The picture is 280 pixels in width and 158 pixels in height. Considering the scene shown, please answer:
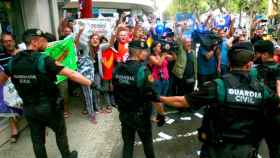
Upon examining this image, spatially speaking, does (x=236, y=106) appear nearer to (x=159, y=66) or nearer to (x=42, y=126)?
(x=42, y=126)

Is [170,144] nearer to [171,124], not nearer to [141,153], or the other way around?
[141,153]

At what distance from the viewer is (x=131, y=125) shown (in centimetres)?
363

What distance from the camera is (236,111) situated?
8.31 ft

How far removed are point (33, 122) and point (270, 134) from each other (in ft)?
9.54

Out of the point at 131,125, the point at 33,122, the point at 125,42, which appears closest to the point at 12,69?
the point at 33,122

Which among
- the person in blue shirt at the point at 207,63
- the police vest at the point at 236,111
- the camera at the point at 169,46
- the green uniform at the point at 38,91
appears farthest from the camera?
the person in blue shirt at the point at 207,63

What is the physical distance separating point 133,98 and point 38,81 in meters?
1.15

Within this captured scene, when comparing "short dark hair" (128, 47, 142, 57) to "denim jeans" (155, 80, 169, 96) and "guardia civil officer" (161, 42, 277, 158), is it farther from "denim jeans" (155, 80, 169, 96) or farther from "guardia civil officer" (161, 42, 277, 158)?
"denim jeans" (155, 80, 169, 96)

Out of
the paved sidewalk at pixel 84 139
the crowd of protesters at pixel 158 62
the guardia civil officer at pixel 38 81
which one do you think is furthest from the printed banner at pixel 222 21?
the guardia civil officer at pixel 38 81

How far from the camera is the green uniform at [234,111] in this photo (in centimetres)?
250

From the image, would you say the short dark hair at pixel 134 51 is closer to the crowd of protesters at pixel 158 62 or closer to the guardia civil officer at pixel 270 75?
the guardia civil officer at pixel 270 75

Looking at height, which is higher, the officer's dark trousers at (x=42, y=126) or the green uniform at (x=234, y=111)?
the green uniform at (x=234, y=111)

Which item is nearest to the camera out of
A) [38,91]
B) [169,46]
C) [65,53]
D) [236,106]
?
[236,106]

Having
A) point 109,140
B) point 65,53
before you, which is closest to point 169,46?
point 65,53
